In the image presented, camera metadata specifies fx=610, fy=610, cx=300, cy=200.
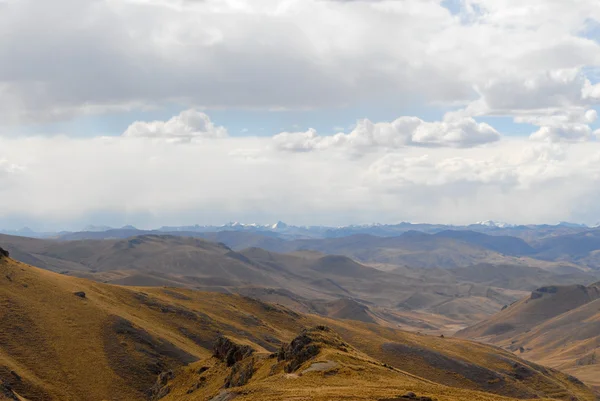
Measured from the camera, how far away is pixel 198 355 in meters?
121

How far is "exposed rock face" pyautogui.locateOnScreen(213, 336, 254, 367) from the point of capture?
77.6m

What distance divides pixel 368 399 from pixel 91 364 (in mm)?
75209

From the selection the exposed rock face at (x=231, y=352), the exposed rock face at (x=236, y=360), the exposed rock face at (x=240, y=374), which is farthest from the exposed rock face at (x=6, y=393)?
the exposed rock face at (x=240, y=374)

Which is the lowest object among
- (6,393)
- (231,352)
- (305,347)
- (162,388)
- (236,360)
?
(162,388)

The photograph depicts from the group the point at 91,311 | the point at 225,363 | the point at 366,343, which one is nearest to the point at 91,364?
the point at 91,311

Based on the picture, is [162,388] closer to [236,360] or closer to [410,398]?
[236,360]

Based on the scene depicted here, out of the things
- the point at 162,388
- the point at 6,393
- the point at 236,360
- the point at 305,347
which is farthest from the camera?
the point at 162,388

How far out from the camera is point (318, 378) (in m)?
54.8

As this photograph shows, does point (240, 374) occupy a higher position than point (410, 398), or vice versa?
point (410, 398)

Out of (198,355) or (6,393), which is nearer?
(6,393)

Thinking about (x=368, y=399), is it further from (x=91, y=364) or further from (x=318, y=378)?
(x=91, y=364)

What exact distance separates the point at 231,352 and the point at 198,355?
1734 inches

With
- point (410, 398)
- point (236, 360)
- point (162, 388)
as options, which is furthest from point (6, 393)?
point (410, 398)

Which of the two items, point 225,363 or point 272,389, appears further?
point 225,363
